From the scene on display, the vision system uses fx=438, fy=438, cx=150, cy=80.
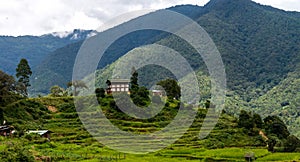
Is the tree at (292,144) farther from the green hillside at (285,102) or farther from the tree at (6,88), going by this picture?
the green hillside at (285,102)

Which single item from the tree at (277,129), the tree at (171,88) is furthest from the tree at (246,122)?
the tree at (171,88)

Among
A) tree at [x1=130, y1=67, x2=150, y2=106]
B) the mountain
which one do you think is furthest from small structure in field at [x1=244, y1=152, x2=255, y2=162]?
the mountain

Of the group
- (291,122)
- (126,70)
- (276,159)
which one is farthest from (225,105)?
(276,159)

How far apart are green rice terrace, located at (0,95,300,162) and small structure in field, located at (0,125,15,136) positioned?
1095mm

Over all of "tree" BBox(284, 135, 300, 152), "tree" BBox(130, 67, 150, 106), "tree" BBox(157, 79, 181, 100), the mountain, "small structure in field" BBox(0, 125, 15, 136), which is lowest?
"tree" BBox(284, 135, 300, 152)

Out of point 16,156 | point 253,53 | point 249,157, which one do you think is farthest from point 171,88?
point 253,53

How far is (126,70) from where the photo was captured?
11912 centimetres

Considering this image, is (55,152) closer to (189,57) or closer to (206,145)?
(206,145)

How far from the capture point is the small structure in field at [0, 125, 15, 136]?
45272mm

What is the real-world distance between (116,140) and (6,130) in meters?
12.3

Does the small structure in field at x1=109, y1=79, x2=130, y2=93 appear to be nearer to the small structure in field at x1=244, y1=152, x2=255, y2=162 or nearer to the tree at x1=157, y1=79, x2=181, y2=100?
the tree at x1=157, y1=79, x2=181, y2=100

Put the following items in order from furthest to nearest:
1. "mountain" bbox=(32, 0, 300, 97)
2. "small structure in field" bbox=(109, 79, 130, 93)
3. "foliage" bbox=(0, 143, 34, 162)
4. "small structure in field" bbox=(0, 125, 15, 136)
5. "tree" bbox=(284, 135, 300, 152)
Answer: "mountain" bbox=(32, 0, 300, 97) < "small structure in field" bbox=(109, 79, 130, 93) < "tree" bbox=(284, 135, 300, 152) < "small structure in field" bbox=(0, 125, 15, 136) < "foliage" bbox=(0, 143, 34, 162)

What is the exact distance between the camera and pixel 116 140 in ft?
167

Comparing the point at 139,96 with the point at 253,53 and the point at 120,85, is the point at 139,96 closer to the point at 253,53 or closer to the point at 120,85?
the point at 120,85
